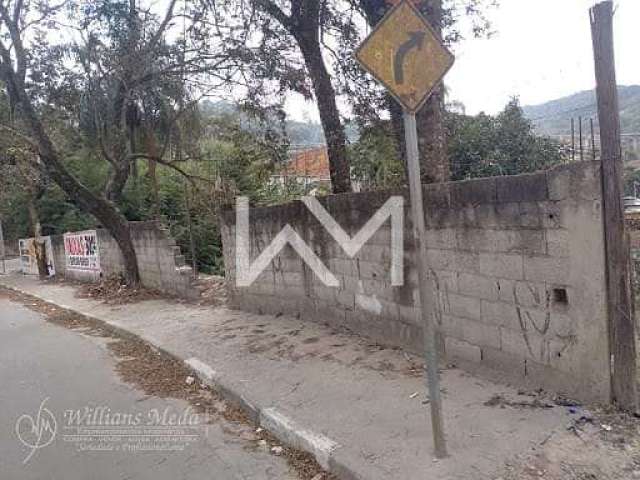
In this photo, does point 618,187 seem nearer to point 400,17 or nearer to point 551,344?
point 551,344

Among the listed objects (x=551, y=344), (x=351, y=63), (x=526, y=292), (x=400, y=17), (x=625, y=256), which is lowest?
(x=551, y=344)

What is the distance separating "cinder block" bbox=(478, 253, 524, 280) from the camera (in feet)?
14.5

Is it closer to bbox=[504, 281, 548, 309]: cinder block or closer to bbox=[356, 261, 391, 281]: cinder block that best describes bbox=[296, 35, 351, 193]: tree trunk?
bbox=[356, 261, 391, 281]: cinder block

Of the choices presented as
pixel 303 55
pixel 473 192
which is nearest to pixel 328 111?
pixel 303 55

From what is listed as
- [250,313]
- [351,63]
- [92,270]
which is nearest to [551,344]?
[250,313]

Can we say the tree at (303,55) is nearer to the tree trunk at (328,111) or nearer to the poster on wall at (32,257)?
the tree trunk at (328,111)

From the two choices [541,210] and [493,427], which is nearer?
[493,427]

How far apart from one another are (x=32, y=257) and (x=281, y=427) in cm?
2241

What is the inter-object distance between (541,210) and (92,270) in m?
15.7

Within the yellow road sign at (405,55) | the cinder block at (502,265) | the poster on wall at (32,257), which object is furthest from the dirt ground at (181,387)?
the poster on wall at (32,257)

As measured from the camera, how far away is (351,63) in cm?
952

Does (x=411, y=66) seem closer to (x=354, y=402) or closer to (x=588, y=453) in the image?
(x=588, y=453)

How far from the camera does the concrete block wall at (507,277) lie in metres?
3.87

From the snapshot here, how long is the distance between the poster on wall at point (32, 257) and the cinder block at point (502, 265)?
2008 cm
